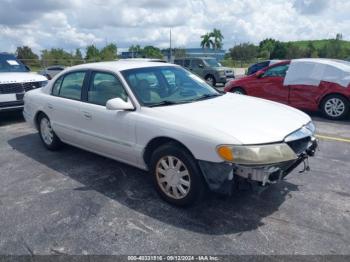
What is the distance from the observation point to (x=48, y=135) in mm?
5562

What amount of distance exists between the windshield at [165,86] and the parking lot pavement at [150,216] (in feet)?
3.69

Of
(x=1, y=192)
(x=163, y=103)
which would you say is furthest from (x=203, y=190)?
(x=1, y=192)

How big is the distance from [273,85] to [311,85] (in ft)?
3.31

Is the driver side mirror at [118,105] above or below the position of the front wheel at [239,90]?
above

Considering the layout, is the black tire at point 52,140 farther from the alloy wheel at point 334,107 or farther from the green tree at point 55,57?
the green tree at point 55,57

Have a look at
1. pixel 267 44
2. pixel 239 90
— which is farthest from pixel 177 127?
pixel 267 44

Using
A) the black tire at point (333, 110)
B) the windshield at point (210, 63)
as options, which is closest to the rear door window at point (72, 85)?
the black tire at point (333, 110)

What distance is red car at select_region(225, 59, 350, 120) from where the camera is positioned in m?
7.98

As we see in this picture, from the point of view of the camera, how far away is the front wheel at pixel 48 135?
545cm

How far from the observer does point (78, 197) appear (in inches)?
154

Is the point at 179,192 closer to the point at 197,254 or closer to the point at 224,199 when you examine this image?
the point at 224,199

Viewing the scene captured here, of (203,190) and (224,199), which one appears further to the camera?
(224,199)

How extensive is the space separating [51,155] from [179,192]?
288 cm

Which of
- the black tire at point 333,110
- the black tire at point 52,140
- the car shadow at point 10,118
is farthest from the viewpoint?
the car shadow at point 10,118
